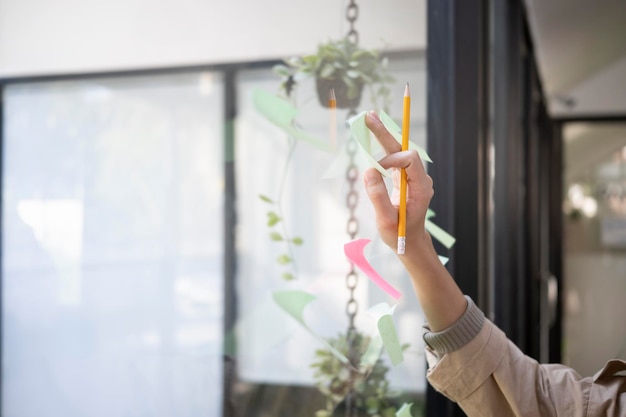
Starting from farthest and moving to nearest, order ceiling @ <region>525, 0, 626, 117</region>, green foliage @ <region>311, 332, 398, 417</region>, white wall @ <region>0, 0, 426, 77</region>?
ceiling @ <region>525, 0, 626, 117</region> < green foliage @ <region>311, 332, 398, 417</region> < white wall @ <region>0, 0, 426, 77</region>

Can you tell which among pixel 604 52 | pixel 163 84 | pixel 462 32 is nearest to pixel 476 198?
pixel 462 32

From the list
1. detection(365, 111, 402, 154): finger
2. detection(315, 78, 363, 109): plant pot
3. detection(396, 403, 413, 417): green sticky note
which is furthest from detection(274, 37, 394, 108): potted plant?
detection(396, 403, 413, 417): green sticky note

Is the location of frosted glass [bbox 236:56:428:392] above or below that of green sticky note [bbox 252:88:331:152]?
below

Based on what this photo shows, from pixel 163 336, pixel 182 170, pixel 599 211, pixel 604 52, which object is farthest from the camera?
pixel 599 211

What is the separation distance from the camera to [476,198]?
1163 mm

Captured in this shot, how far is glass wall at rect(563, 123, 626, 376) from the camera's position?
3.56 metres

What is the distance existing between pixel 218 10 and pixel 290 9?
0.12 meters

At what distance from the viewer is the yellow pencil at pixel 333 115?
1016mm

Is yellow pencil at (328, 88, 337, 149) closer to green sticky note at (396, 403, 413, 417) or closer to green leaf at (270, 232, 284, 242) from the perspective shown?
green leaf at (270, 232, 284, 242)

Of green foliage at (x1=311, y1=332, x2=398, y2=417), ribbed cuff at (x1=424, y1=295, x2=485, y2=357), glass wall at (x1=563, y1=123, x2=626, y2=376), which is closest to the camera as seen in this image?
ribbed cuff at (x1=424, y1=295, x2=485, y2=357)

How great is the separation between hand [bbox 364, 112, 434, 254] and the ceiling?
211 centimetres

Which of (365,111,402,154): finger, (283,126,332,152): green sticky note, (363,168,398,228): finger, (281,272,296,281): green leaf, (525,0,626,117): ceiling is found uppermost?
(525,0,626,117): ceiling

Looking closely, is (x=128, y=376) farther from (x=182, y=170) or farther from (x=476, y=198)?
(x=476, y=198)

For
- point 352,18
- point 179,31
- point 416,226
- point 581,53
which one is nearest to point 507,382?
point 416,226
